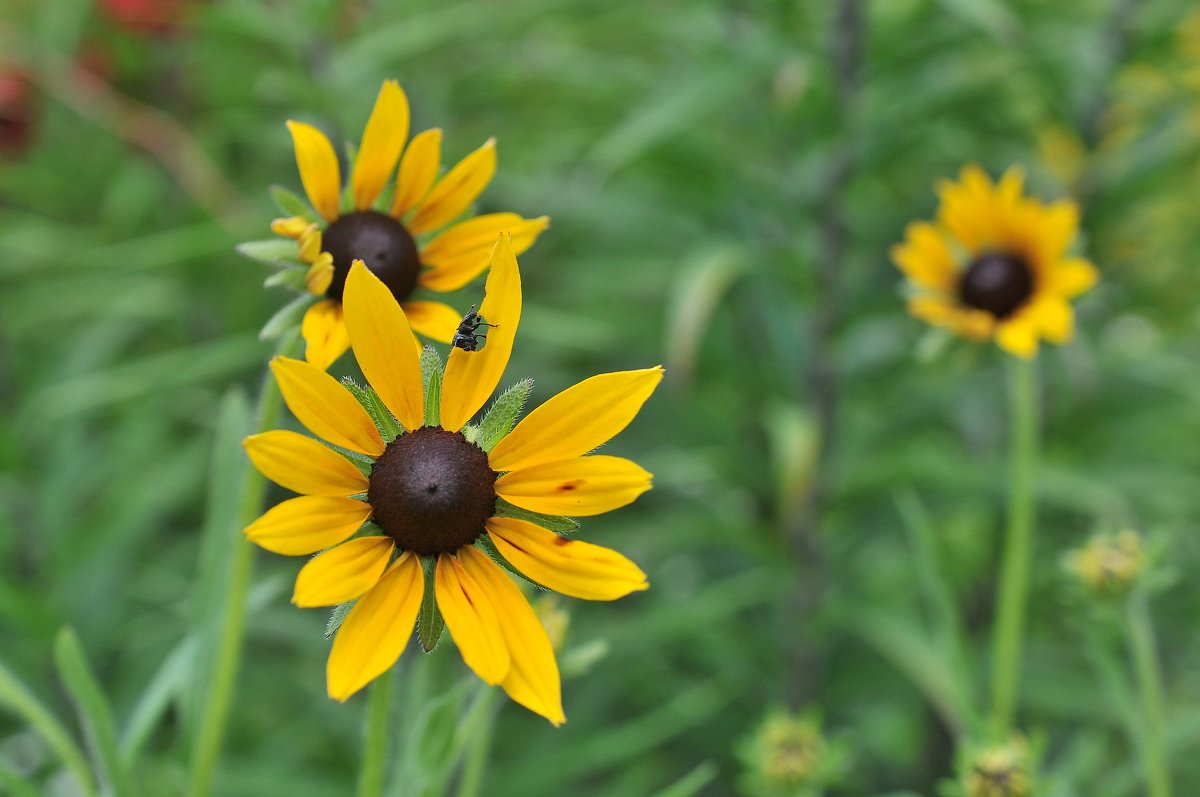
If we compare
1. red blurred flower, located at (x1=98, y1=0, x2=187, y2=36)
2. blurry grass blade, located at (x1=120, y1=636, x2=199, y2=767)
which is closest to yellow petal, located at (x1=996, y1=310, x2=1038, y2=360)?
blurry grass blade, located at (x1=120, y1=636, x2=199, y2=767)

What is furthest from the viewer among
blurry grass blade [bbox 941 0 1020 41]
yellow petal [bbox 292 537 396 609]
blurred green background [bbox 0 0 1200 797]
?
blurred green background [bbox 0 0 1200 797]

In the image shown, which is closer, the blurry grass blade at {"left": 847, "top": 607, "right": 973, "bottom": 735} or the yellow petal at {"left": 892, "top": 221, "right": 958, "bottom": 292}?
the yellow petal at {"left": 892, "top": 221, "right": 958, "bottom": 292}

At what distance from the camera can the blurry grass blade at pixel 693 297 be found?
0.95 metres

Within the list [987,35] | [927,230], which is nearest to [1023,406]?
[927,230]

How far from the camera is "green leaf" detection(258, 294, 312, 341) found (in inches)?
19.4

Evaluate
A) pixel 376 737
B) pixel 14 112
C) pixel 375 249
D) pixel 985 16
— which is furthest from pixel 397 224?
pixel 14 112

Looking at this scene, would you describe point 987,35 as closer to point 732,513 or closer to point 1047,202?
point 1047,202

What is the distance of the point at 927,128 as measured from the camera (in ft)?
3.63

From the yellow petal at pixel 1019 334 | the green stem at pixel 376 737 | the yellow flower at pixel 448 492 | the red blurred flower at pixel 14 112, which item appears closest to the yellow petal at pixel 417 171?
the yellow flower at pixel 448 492

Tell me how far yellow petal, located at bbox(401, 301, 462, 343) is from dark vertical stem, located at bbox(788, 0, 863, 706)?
2.14 feet

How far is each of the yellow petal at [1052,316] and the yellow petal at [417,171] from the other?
436mm

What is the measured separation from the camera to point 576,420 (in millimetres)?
458

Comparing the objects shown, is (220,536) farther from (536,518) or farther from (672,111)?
(672,111)

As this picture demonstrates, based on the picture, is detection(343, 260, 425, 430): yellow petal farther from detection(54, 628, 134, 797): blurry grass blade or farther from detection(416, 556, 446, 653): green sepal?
detection(54, 628, 134, 797): blurry grass blade
